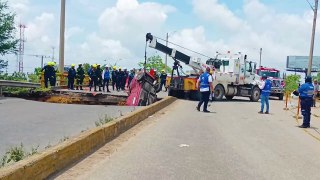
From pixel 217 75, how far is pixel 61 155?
21511 millimetres

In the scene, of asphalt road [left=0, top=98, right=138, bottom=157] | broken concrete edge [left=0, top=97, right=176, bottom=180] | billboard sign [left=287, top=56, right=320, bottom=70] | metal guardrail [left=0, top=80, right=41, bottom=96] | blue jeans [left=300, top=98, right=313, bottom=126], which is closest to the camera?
broken concrete edge [left=0, top=97, right=176, bottom=180]

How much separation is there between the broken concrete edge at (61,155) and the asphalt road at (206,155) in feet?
0.54

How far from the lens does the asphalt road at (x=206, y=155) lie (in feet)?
22.1

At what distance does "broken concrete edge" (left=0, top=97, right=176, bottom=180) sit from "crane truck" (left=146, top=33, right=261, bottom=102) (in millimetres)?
16119

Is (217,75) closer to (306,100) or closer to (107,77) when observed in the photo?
(107,77)

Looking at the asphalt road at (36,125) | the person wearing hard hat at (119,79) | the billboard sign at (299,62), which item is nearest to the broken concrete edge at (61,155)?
the asphalt road at (36,125)

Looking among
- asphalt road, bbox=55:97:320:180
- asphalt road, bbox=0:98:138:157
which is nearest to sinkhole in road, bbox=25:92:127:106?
asphalt road, bbox=0:98:138:157

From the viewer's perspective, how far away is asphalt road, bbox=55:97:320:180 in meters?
6.75

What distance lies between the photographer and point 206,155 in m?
8.31

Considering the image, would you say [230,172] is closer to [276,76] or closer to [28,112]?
[28,112]

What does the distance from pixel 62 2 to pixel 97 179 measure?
69.0ft

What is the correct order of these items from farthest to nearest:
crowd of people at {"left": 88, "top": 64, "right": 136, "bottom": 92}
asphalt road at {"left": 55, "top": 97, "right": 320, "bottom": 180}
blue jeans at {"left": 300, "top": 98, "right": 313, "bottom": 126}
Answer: crowd of people at {"left": 88, "top": 64, "right": 136, "bottom": 92} → blue jeans at {"left": 300, "top": 98, "right": 313, "bottom": 126} → asphalt road at {"left": 55, "top": 97, "right": 320, "bottom": 180}

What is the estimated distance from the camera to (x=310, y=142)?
35.3 feet

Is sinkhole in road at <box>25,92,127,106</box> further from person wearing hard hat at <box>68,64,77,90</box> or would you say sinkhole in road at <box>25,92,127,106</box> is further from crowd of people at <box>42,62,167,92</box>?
person wearing hard hat at <box>68,64,77,90</box>
